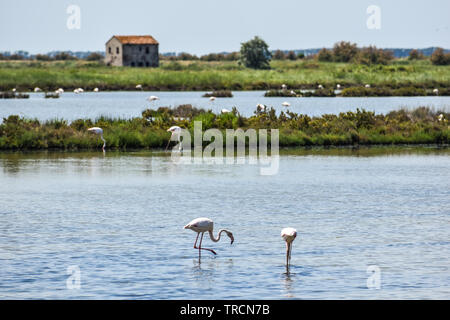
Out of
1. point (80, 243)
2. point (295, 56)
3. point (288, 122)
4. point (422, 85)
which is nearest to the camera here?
point (80, 243)

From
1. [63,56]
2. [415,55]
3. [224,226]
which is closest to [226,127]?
[224,226]

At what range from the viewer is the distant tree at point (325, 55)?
135 meters

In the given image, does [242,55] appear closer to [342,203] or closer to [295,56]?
[295,56]

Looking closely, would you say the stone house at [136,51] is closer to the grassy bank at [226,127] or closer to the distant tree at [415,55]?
the distant tree at [415,55]

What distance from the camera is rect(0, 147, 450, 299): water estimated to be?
13.2 m

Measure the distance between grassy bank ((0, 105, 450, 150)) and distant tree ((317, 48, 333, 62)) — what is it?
97067 mm

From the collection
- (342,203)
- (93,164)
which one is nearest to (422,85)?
(93,164)

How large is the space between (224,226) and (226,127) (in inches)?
702

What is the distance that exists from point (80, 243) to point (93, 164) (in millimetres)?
13107

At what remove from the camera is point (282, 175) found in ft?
86.8

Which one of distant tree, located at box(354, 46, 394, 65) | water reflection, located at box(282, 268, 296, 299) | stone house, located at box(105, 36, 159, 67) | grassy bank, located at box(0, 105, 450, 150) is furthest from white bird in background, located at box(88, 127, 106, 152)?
stone house, located at box(105, 36, 159, 67)

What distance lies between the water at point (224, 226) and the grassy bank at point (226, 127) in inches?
133

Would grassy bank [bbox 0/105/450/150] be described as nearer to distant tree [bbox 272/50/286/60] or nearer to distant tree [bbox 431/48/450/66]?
distant tree [bbox 431/48/450/66]

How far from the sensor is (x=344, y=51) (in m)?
133
